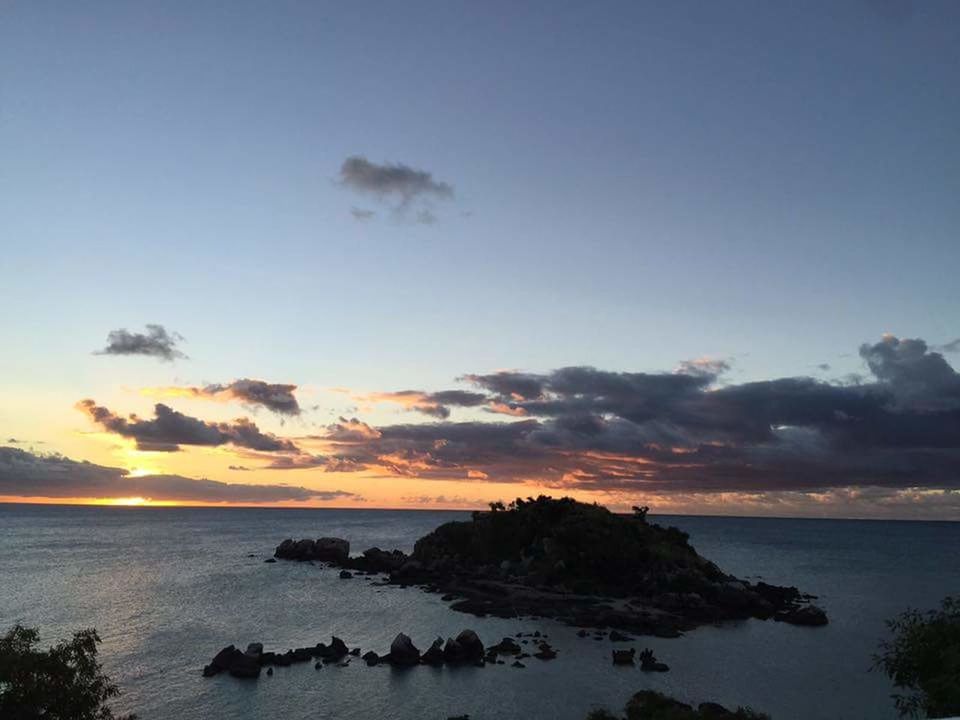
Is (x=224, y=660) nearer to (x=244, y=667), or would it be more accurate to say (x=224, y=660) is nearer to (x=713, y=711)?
(x=244, y=667)

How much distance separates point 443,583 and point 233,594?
36.1m

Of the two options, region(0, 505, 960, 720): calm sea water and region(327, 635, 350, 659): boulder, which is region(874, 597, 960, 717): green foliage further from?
region(327, 635, 350, 659): boulder

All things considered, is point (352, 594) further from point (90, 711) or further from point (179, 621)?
point (90, 711)

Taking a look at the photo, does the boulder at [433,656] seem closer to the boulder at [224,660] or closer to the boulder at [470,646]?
the boulder at [470,646]

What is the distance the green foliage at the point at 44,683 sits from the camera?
32656 mm

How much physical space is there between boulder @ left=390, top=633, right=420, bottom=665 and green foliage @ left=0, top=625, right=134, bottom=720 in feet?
127

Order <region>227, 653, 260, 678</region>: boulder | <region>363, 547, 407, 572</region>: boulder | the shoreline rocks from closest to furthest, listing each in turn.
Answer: <region>227, 653, 260, 678</region>: boulder, the shoreline rocks, <region>363, 547, 407, 572</region>: boulder

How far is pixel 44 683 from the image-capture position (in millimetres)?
33406

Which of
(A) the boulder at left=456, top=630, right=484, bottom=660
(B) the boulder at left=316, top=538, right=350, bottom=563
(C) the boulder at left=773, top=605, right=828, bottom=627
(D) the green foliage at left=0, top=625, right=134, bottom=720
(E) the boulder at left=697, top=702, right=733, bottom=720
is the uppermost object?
(D) the green foliage at left=0, top=625, right=134, bottom=720

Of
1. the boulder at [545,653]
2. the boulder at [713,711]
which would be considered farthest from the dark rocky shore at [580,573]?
the boulder at [713,711]

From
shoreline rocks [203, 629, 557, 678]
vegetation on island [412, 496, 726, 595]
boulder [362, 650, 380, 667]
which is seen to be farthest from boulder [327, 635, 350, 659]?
vegetation on island [412, 496, 726, 595]

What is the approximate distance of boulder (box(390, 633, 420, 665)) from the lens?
7069 cm

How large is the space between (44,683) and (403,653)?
42319 millimetres

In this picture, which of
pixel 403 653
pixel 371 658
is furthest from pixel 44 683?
pixel 403 653
